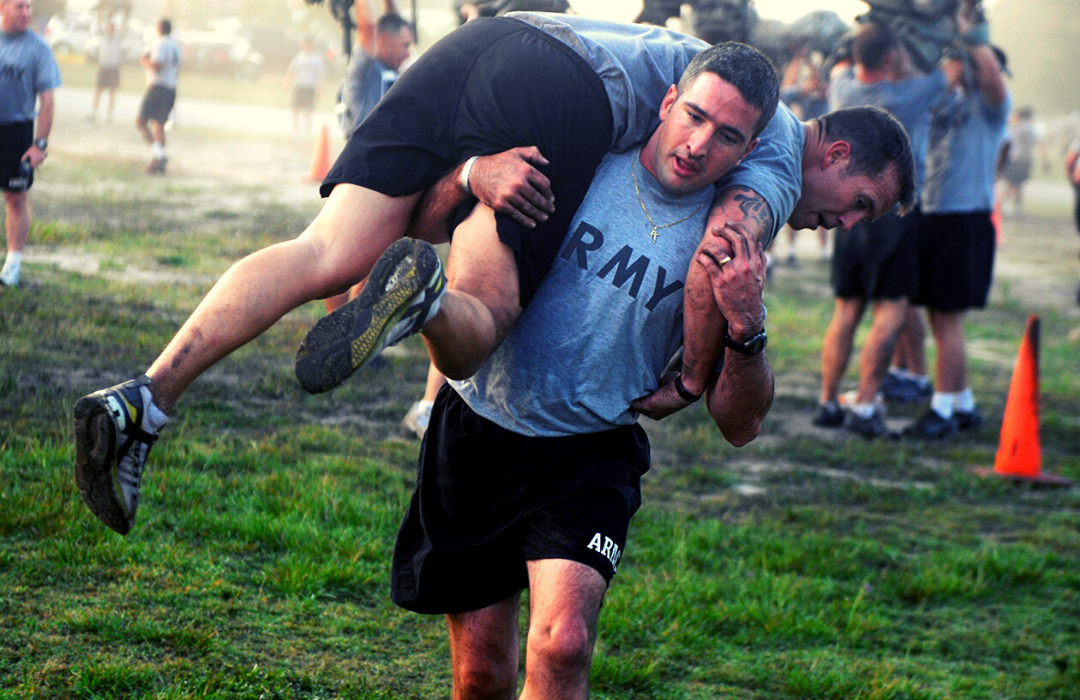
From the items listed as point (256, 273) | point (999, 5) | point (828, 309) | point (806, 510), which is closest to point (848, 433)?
point (806, 510)

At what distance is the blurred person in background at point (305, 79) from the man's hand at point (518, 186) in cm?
2208

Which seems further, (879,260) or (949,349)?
(949,349)

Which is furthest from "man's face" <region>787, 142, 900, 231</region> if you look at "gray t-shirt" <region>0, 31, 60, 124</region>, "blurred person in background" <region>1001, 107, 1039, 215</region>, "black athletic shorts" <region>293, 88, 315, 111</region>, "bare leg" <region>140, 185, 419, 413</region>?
"blurred person in background" <region>1001, 107, 1039, 215</region>

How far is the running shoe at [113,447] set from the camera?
240 centimetres

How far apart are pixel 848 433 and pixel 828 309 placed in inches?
163

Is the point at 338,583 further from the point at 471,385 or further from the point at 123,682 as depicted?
the point at 471,385

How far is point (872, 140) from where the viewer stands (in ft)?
9.82

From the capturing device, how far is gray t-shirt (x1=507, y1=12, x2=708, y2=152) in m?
2.78

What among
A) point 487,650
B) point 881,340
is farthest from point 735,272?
point 881,340

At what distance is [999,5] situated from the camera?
78562 mm

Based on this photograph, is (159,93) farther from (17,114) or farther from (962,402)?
(962,402)

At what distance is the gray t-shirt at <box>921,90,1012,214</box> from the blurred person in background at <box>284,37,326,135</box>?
18.6 metres

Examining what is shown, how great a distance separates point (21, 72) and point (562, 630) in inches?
278

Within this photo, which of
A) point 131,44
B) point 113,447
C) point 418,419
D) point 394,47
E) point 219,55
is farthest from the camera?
point 219,55
